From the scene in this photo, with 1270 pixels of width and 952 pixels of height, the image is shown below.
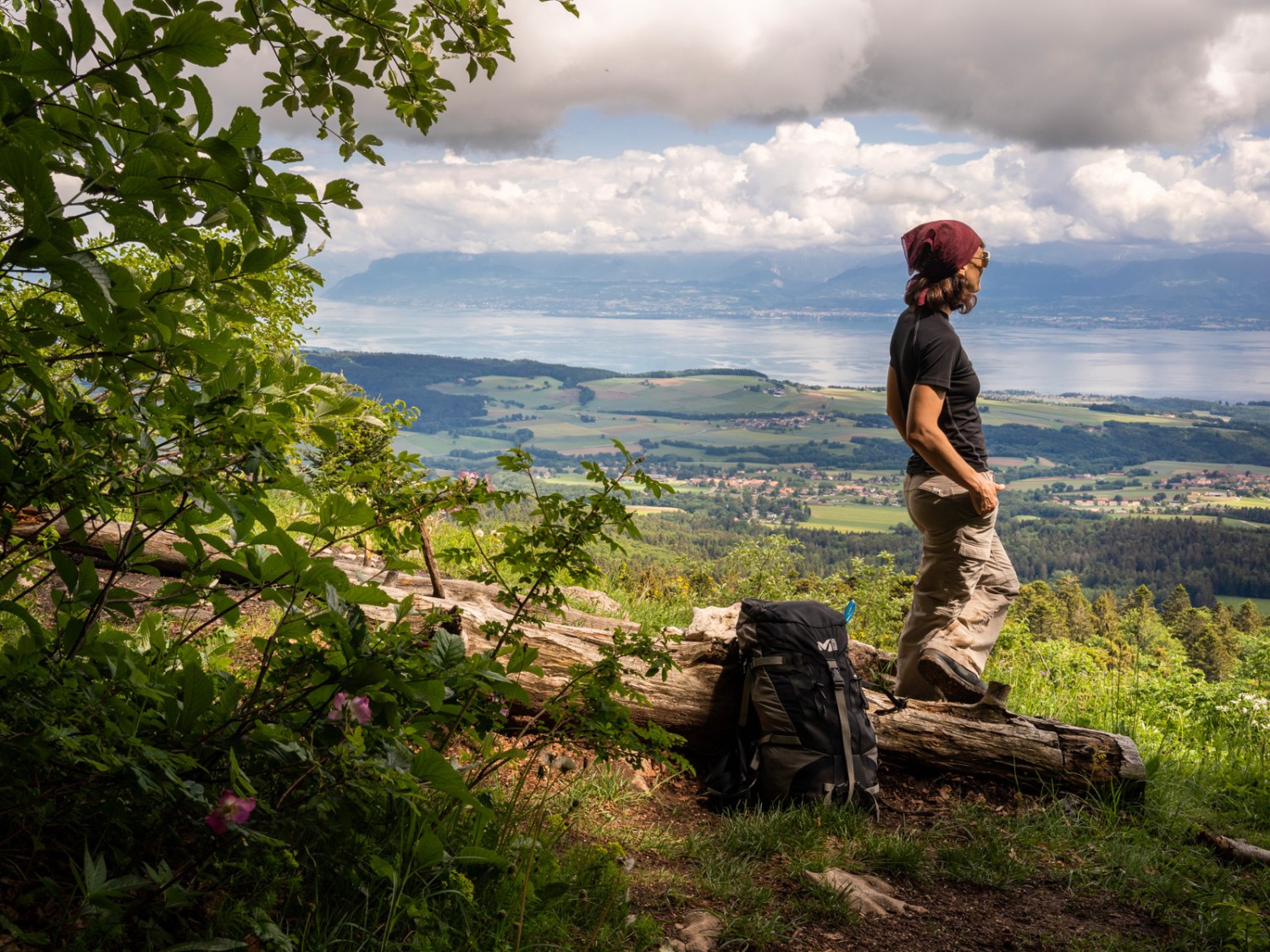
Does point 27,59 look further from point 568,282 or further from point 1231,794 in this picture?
point 568,282

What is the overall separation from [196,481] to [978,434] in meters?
3.91

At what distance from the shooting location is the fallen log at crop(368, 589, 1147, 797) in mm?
4047

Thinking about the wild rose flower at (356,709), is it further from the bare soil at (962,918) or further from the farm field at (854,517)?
the farm field at (854,517)

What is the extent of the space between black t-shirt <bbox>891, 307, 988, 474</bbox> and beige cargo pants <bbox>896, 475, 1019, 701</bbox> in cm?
19

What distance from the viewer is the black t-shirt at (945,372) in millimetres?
4266

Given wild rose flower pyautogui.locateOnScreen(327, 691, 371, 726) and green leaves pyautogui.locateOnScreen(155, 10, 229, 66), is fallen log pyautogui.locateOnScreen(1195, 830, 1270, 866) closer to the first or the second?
wild rose flower pyautogui.locateOnScreen(327, 691, 371, 726)

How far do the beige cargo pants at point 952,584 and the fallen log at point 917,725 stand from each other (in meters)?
0.38

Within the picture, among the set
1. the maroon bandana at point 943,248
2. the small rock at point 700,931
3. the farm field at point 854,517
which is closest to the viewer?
the small rock at point 700,931

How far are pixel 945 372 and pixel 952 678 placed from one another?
1611 millimetres

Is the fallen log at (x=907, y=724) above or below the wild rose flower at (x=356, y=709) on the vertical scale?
below

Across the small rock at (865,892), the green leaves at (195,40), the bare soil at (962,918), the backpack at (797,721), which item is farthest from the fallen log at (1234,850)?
the green leaves at (195,40)

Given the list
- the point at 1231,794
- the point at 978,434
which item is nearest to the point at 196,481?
the point at 978,434

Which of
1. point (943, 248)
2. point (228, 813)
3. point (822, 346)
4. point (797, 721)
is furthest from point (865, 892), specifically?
point (822, 346)

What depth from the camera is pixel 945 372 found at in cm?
426
